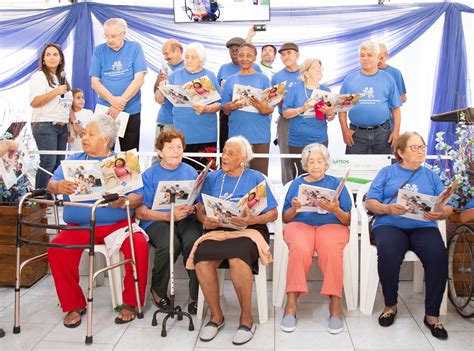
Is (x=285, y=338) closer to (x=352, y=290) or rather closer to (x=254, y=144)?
(x=352, y=290)

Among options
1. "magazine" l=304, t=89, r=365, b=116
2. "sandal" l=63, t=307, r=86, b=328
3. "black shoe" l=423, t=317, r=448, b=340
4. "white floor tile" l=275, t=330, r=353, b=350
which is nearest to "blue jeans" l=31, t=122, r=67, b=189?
"sandal" l=63, t=307, r=86, b=328

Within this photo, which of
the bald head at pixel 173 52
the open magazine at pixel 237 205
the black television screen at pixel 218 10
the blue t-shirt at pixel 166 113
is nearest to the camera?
the open magazine at pixel 237 205

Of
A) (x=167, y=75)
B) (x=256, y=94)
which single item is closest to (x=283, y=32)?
(x=167, y=75)

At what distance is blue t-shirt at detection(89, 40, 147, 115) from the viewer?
4.55m

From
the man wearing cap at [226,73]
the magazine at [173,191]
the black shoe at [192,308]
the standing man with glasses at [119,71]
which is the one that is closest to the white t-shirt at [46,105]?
the standing man with glasses at [119,71]

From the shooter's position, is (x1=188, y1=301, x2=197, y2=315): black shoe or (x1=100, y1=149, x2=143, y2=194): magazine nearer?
(x1=100, y1=149, x2=143, y2=194): magazine

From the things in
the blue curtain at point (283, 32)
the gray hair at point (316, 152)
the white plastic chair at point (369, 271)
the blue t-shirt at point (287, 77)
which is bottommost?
the white plastic chair at point (369, 271)

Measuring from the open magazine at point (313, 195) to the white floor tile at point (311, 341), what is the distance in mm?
770

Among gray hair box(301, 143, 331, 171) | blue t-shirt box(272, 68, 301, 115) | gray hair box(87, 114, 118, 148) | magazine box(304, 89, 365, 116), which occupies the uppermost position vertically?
blue t-shirt box(272, 68, 301, 115)

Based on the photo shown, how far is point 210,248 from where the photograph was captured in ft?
10.9

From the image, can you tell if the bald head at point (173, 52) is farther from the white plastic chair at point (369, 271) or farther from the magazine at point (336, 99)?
the white plastic chair at point (369, 271)

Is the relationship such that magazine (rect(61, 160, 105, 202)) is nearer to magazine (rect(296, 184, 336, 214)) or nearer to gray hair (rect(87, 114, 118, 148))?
gray hair (rect(87, 114, 118, 148))

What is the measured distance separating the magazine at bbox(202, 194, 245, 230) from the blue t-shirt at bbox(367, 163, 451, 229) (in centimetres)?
92

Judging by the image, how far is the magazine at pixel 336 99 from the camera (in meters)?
4.10
